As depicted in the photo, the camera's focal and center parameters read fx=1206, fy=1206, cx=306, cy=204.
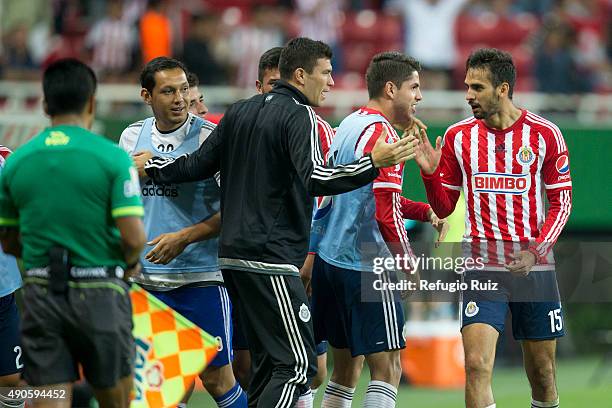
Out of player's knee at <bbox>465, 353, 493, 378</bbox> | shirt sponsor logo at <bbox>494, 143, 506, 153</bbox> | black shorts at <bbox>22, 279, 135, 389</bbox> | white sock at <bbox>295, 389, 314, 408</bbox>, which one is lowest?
white sock at <bbox>295, 389, 314, 408</bbox>

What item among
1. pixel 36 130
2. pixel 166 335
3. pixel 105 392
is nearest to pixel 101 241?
pixel 105 392

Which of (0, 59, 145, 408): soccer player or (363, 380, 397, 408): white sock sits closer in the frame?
(0, 59, 145, 408): soccer player

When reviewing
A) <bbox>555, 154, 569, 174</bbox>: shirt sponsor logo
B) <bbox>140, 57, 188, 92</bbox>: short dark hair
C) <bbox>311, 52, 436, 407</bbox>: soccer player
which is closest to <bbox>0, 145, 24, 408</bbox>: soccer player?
<bbox>140, 57, 188, 92</bbox>: short dark hair

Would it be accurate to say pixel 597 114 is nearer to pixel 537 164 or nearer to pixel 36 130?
pixel 36 130

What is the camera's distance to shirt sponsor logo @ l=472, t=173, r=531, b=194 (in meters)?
7.79

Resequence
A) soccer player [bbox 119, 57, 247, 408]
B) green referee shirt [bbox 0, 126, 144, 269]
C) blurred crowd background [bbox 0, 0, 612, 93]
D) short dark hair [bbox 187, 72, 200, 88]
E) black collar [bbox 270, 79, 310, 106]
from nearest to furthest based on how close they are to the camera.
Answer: green referee shirt [bbox 0, 126, 144, 269], black collar [bbox 270, 79, 310, 106], soccer player [bbox 119, 57, 247, 408], short dark hair [bbox 187, 72, 200, 88], blurred crowd background [bbox 0, 0, 612, 93]

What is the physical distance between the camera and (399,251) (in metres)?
7.73

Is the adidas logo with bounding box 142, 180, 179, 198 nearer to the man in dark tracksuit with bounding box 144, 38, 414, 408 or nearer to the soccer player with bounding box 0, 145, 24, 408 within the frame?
the man in dark tracksuit with bounding box 144, 38, 414, 408

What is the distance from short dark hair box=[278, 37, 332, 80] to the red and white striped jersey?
1168mm

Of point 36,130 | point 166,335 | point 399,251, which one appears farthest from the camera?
point 36,130

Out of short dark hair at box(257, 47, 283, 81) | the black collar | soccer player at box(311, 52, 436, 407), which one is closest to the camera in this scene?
the black collar

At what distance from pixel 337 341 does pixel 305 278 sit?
23.7 inches

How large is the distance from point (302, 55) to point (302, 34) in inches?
376

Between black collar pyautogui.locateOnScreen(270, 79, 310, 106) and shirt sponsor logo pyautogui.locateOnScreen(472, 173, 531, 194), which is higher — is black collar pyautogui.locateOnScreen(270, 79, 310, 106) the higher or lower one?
the higher one
